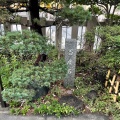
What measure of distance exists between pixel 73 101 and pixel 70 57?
2.21ft

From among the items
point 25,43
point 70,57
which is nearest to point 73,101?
point 70,57

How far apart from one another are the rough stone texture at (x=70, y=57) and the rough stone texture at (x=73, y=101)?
0.89 feet

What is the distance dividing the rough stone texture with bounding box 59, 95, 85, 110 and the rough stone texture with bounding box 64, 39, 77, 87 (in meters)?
0.27

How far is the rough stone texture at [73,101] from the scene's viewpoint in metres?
2.42

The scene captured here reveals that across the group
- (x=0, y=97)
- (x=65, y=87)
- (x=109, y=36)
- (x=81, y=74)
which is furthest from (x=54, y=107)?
(x=109, y=36)

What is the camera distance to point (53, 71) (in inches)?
88.5

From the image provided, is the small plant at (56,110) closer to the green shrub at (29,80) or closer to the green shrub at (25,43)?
the green shrub at (29,80)

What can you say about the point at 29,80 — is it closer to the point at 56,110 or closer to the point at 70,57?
the point at 56,110

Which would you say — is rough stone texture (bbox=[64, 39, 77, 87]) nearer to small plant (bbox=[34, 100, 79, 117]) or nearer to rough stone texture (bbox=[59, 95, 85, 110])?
rough stone texture (bbox=[59, 95, 85, 110])

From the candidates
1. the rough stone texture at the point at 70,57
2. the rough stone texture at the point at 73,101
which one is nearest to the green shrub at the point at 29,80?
the rough stone texture at the point at 70,57

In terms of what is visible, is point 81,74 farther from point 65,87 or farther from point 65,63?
point 65,63

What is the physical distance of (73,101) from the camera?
8.20ft

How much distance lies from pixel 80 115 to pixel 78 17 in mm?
1410

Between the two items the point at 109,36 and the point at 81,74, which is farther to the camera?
the point at 81,74
